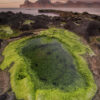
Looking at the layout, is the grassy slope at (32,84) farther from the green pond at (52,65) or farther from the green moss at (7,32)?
the green moss at (7,32)

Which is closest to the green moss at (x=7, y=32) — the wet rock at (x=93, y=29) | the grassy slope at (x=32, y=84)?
the grassy slope at (x=32, y=84)

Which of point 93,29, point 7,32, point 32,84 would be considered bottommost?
point 7,32

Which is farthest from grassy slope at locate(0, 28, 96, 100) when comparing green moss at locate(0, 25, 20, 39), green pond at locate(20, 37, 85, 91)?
green moss at locate(0, 25, 20, 39)

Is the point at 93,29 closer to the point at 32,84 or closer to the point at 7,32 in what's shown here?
the point at 7,32

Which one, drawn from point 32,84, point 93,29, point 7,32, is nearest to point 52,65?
point 32,84

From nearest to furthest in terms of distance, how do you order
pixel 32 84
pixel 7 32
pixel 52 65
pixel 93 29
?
pixel 32 84
pixel 52 65
pixel 93 29
pixel 7 32

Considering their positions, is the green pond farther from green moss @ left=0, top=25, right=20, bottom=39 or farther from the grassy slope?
green moss @ left=0, top=25, right=20, bottom=39

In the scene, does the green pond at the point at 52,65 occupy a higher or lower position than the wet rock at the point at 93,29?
lower

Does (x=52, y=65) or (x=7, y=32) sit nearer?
(x=52, y=65)
